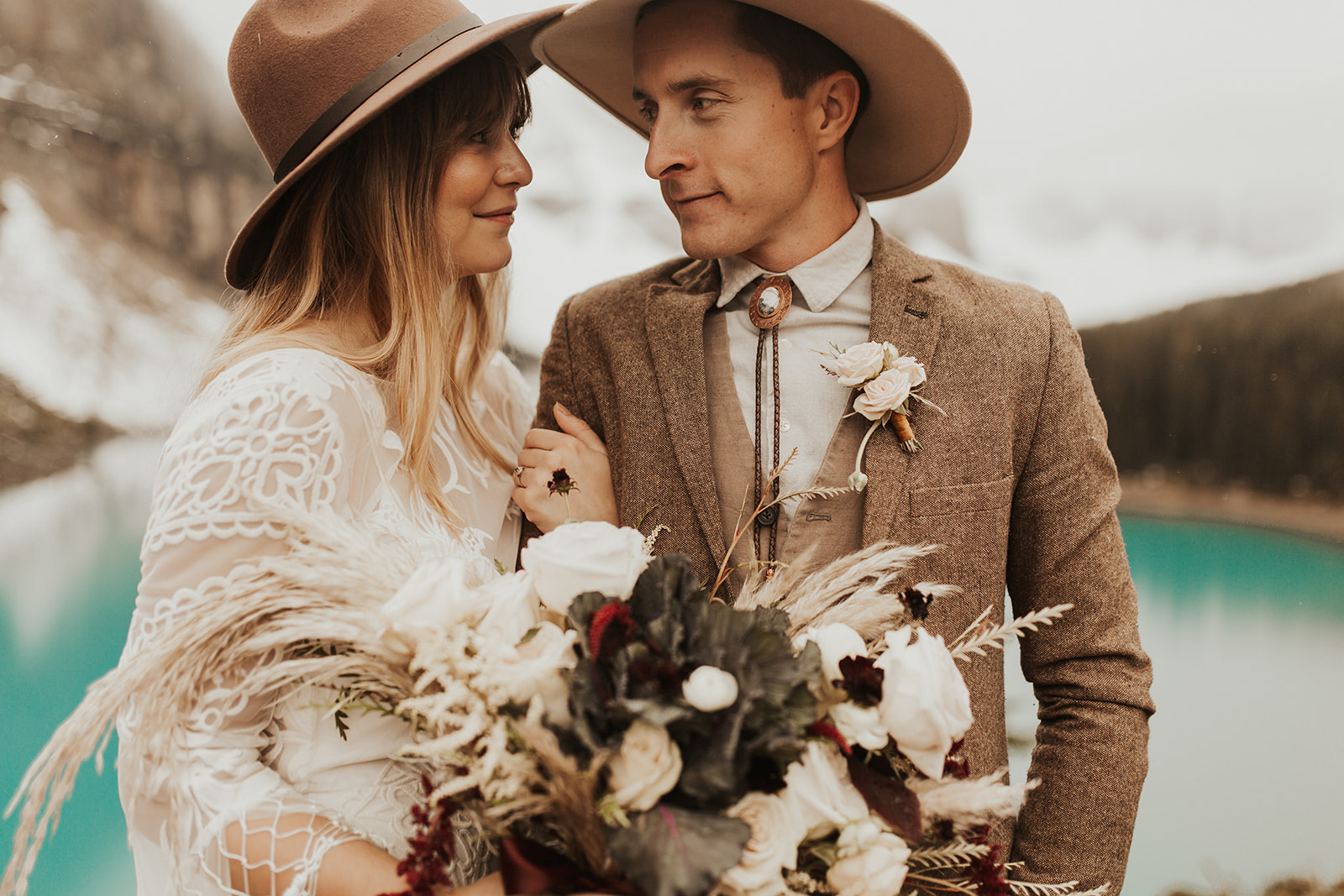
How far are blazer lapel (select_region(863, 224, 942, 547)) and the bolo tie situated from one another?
143mm

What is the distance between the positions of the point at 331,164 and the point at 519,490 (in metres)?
0.58

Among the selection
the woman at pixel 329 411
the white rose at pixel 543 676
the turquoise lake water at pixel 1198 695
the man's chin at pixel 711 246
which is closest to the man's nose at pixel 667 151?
the man's chin at pixel 711 246

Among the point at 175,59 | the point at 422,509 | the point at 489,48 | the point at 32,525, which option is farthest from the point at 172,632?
the point at 175,59

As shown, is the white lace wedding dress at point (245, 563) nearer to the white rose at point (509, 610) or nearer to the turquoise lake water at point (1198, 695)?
the white rose at point (509, 610)

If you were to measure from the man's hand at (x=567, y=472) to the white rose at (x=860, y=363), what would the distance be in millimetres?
431

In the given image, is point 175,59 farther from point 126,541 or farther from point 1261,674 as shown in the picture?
point 1261,674

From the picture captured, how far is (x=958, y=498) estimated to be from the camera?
138 centimetres

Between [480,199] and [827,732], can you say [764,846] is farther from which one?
[480,199]

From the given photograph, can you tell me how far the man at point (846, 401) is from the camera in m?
1.39

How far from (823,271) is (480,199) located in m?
0.58

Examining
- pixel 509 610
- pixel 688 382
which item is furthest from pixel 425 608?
pixel 688 382

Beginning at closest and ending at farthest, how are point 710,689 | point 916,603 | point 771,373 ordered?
point 710,689, point 916,603, point 771,373

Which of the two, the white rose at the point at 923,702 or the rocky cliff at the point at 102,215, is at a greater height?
the rocky cliff at the point at 102,215

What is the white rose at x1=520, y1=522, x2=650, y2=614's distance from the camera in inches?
32.9
